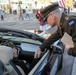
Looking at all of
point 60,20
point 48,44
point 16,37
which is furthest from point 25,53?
point 60,20

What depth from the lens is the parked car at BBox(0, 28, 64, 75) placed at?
296 cm

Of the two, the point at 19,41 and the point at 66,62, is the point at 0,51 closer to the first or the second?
the point at 19,41

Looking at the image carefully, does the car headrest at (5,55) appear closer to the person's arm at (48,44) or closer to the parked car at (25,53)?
the parked car at (25,53)

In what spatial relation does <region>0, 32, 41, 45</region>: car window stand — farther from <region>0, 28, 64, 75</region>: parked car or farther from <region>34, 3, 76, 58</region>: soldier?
<region>34, 3, 76, 58</region>: soldier

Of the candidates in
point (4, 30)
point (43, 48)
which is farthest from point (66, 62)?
point (43, 48)

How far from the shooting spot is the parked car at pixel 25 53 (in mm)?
2960

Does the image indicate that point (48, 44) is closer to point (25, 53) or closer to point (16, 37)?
point (25, 53)

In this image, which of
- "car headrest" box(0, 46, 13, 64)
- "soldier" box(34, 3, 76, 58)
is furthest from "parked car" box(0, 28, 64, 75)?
"soldier" box(34, 3, 76, 58)

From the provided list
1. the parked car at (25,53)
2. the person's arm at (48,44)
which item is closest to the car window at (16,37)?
the parked car at (25,53)

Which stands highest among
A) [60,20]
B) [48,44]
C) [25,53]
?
[60,20]

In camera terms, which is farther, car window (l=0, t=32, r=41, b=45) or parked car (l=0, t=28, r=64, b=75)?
car window (l=0, t=32, r=41, b=45)

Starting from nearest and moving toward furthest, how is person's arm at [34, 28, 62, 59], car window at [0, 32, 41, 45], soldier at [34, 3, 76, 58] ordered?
soldier at [34, 3, 76, 58]
person's arm at [34, 28, 62, 59]
car window at [0, 32, 41, 45]

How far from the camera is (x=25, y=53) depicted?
384 centimetres

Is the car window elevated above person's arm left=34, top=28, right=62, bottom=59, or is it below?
below
